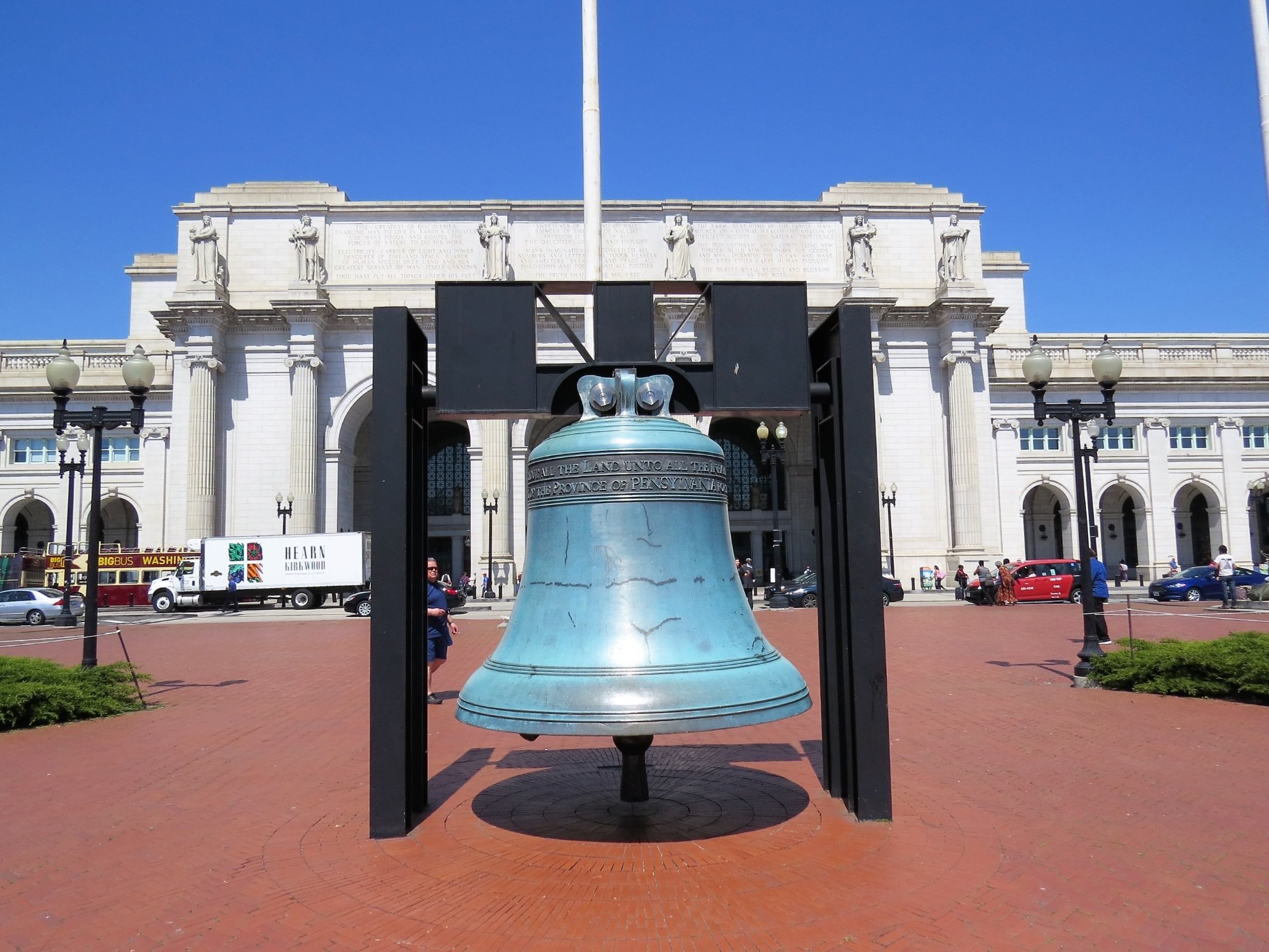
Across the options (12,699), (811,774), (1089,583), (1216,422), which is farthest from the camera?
(1216,422)

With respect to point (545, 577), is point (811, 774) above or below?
below

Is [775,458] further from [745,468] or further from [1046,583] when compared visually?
[745,468]

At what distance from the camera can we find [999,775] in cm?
779

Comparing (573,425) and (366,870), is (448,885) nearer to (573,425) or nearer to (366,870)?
(366,870)

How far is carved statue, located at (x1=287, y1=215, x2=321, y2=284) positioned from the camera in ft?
140

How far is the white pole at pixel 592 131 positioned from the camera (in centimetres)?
1703

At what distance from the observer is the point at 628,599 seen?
16.9 ft

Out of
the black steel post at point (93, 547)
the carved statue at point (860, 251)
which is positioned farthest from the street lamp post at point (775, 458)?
the black steel post at point (93, 547)

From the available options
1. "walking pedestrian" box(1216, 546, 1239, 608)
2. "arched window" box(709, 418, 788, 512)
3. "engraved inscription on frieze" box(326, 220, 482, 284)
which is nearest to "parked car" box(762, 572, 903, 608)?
"walking pedestrian" box(1216, 546, 1239, 608)

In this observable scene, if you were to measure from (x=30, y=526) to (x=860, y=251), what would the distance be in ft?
162

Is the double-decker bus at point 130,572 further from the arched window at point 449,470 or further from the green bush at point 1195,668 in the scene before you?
the green bush at point 1195,668

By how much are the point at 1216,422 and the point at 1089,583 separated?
45.0m

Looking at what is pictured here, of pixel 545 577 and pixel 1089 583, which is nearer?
pixel 545 577

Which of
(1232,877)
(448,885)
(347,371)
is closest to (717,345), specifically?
(448,885)
